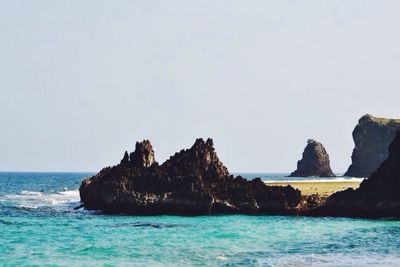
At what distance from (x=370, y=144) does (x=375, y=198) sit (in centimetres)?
14352

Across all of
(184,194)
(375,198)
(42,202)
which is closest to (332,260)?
(375,198)

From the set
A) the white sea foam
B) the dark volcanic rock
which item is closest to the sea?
the dark volcanic rock

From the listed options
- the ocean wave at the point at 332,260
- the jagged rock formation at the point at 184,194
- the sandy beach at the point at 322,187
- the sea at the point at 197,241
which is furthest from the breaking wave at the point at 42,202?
the ocean wave at the point at 332,260

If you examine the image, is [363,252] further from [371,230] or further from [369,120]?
[369,120]

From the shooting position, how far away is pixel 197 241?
129ft

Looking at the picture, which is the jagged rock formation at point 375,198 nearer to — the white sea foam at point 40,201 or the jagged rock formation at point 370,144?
the white sea foam at point 40,201

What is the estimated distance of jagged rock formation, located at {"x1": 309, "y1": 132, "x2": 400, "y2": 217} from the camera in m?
52.0

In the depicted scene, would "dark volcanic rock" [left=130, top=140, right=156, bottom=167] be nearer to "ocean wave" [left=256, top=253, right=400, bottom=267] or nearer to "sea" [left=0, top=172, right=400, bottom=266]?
"sea" [left=0, top=172, right=400, bottom=266]

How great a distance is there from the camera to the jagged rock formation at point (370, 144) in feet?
616

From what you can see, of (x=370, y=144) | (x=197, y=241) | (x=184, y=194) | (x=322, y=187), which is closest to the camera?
(x=197, y=241)

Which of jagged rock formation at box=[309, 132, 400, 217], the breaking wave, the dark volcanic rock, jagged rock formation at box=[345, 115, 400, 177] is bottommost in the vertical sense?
the breaking wave

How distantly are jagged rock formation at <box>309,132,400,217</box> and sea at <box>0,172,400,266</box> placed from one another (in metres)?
1.59

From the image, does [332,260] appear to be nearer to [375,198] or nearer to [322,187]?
[375,198]

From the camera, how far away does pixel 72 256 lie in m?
33.4
